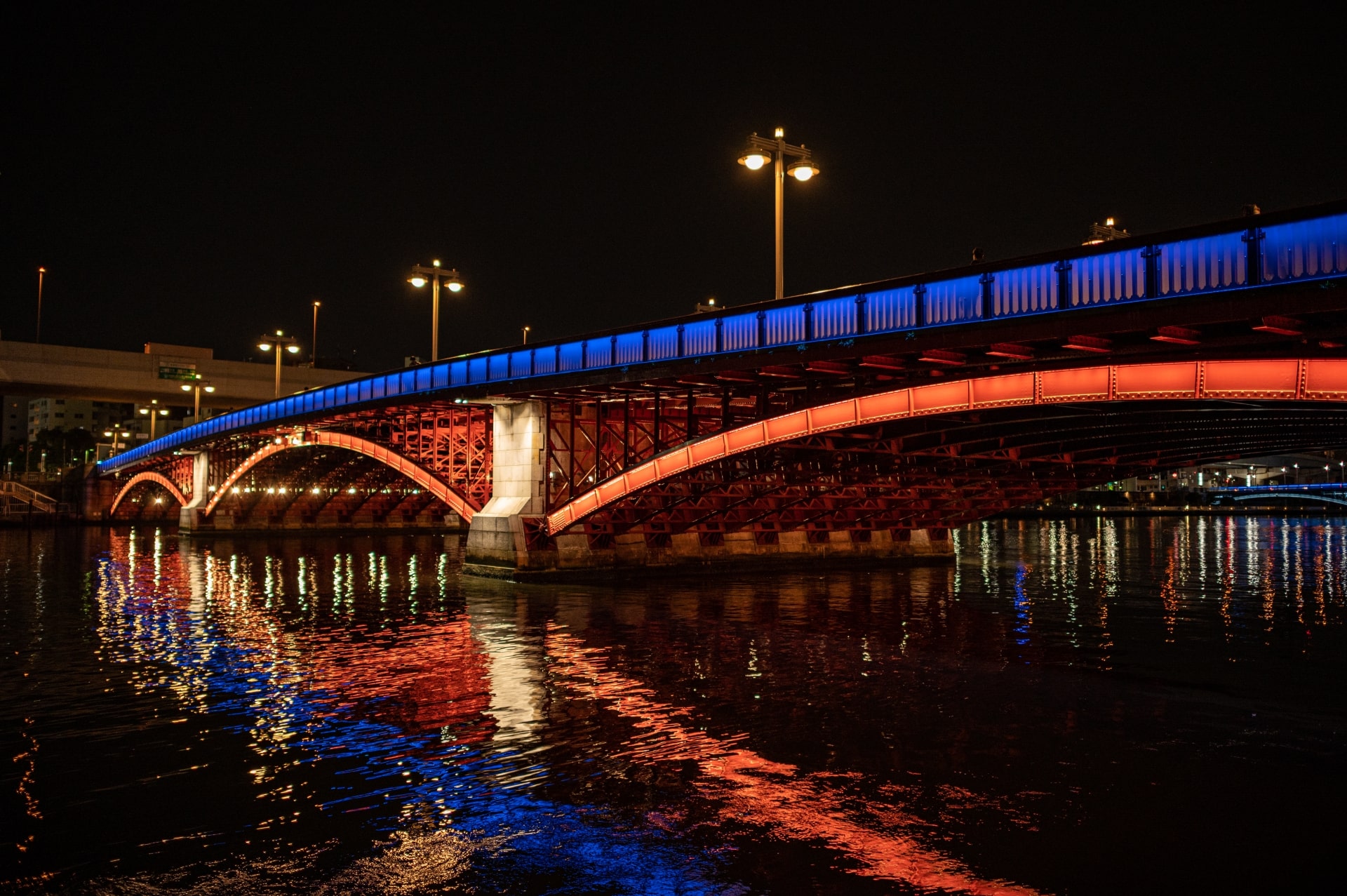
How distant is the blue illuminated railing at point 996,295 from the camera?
15438 millimetres

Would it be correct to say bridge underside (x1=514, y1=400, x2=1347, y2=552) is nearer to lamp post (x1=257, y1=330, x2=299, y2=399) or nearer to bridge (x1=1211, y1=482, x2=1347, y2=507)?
lamp post (x1=257, y1=330, x2=299, y2=399)

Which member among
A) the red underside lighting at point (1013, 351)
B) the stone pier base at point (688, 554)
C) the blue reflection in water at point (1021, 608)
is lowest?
the blue reflection in water at point (1021, 608)

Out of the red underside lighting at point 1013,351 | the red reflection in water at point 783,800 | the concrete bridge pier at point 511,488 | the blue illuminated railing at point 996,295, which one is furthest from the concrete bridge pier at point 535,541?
the red reflection in water at point 783,800

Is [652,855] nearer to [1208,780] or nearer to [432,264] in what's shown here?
[1208,780]

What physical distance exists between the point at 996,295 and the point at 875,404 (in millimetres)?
4823

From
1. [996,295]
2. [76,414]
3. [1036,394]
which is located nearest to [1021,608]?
[1036,394]

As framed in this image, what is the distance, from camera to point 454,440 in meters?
44.6

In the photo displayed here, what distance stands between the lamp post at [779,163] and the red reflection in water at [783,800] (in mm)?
13410

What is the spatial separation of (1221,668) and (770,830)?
14.3 meters

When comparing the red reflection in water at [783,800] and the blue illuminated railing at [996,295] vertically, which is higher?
the blue illuminated railing at [996,295]

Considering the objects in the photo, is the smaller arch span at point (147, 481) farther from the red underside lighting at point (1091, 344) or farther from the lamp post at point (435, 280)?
the red underside lighting at point (1091, 344)

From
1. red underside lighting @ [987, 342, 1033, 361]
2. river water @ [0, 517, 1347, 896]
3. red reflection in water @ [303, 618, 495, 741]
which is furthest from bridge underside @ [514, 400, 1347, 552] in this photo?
red reflection in water @ [303, 618, 495, 741]

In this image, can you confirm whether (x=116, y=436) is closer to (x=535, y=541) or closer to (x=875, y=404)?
(x=535, y=541)

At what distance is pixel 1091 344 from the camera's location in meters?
18.8
